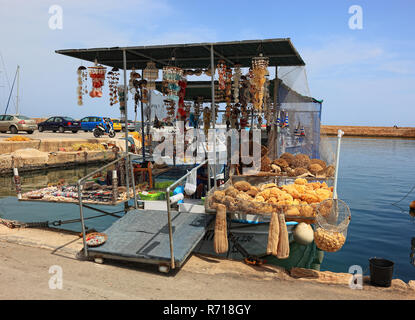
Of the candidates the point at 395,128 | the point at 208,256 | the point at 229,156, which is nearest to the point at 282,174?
the point at 229,156

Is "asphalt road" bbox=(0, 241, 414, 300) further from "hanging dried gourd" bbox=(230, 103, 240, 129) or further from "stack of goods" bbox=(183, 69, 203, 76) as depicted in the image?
"stack of goods" bbox=(183, 69, 203, 76)

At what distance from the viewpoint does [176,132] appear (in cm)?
1345

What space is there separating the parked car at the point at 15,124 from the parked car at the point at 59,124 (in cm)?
337

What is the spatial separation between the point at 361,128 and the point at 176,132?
67150mm

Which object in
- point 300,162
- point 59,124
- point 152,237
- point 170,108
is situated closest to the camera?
point 152,237

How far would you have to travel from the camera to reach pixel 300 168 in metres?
8.09

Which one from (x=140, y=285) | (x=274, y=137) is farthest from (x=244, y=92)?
(x=140, y=285)

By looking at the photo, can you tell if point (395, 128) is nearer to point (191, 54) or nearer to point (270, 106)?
point (270, 106)

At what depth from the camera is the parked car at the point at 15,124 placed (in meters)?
29.5

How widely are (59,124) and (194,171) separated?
29.9m

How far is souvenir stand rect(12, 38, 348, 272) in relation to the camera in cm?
583

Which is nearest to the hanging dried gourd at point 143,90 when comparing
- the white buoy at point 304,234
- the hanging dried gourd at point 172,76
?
the hanging dried gourd at point 172,76

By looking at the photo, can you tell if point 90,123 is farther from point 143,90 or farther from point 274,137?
point 274,137

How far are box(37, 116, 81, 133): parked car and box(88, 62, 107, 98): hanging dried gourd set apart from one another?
26924mm
